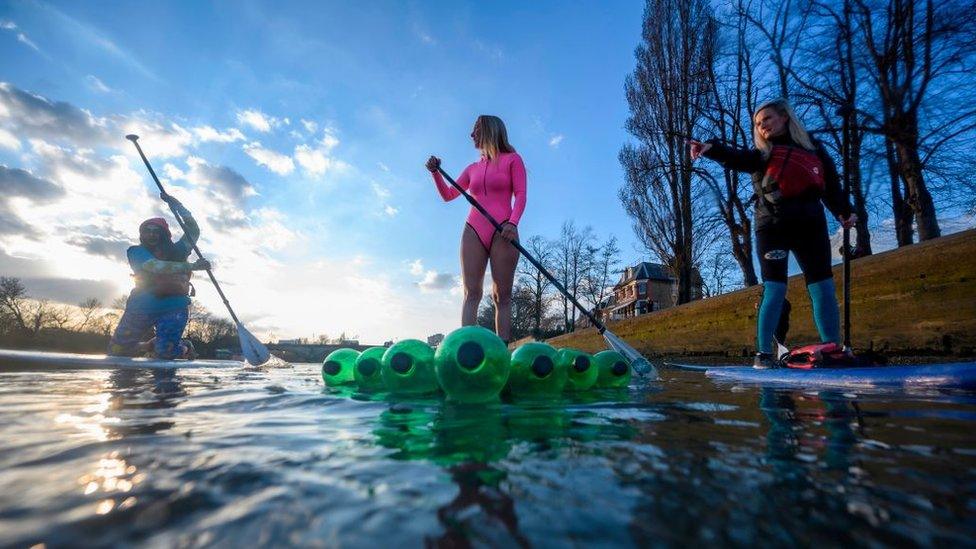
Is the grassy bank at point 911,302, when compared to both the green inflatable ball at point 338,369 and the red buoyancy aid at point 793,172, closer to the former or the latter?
the red buoyancy aid at point 793,172

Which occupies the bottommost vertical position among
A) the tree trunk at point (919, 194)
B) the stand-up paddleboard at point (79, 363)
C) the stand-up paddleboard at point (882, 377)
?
the stand-up paddleboard at point (79, 363)

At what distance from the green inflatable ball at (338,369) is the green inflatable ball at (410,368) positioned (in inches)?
27.6

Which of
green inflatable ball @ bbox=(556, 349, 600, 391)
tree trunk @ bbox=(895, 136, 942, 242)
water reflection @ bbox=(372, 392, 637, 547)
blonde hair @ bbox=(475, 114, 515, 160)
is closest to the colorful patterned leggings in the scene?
blonde hair @ bbox=(475, 114, 515, 160)

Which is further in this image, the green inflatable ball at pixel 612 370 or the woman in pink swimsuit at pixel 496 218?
the woman in pink swimsuit at pixel 496 218

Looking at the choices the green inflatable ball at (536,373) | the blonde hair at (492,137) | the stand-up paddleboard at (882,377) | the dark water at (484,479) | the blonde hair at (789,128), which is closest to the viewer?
the dark water at (484,479)

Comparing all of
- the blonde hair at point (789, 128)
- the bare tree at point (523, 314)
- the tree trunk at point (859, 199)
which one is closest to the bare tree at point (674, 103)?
the tree trunk at point (859, 199)

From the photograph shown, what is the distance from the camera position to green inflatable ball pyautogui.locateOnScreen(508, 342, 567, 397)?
8.27ft

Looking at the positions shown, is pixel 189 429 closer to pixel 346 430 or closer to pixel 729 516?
pixel 346 430

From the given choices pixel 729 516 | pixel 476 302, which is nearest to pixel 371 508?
pixel 729 516

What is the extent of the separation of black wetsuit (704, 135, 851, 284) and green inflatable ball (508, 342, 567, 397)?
2.64m

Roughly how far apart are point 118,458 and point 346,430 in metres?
0.57

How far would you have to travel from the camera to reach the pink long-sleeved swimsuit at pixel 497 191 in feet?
15.0

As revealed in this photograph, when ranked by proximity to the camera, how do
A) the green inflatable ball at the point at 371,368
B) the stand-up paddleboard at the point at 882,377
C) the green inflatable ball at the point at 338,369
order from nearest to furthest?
the stand-up paddleboard at the point at 882,377, the green inflatable ball at the point at 371,368, the green inflatable ball at the point at 338,369

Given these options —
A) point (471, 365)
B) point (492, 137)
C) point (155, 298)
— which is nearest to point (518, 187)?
point (492, 137)
